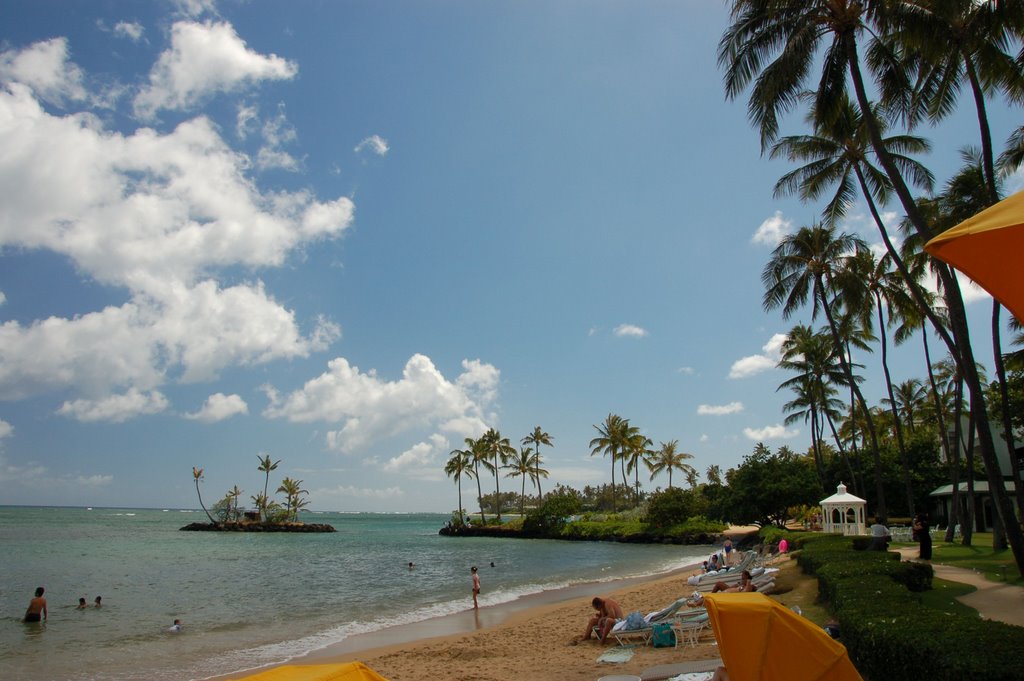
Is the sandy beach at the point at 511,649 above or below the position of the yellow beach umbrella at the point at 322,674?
below

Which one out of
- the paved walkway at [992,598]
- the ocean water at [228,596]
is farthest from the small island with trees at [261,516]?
the paved walkway at [992,598]

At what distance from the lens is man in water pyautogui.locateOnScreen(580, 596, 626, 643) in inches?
519

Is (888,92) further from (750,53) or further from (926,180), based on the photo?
(926,180)

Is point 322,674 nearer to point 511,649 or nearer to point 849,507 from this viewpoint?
point 511,649

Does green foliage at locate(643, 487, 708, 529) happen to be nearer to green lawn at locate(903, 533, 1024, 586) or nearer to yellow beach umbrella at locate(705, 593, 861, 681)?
green lawn at locate(903, 533, 1024, 586)

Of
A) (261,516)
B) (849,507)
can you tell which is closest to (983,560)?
(849,507)

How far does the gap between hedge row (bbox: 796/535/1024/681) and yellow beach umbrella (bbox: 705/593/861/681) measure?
0.97m

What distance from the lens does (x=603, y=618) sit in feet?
43.8

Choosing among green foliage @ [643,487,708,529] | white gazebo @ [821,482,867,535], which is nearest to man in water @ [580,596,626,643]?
white gazebo @ [821,482,867,535]

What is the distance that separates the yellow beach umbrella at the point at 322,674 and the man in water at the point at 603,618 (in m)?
9.87

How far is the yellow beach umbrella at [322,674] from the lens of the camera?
3971 millimetres

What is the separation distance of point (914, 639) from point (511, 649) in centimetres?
925

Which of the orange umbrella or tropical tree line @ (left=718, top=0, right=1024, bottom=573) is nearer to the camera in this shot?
the orange umbrella

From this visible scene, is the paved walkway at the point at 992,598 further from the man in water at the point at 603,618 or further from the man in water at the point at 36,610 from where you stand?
the man in water at the point at 36,610
